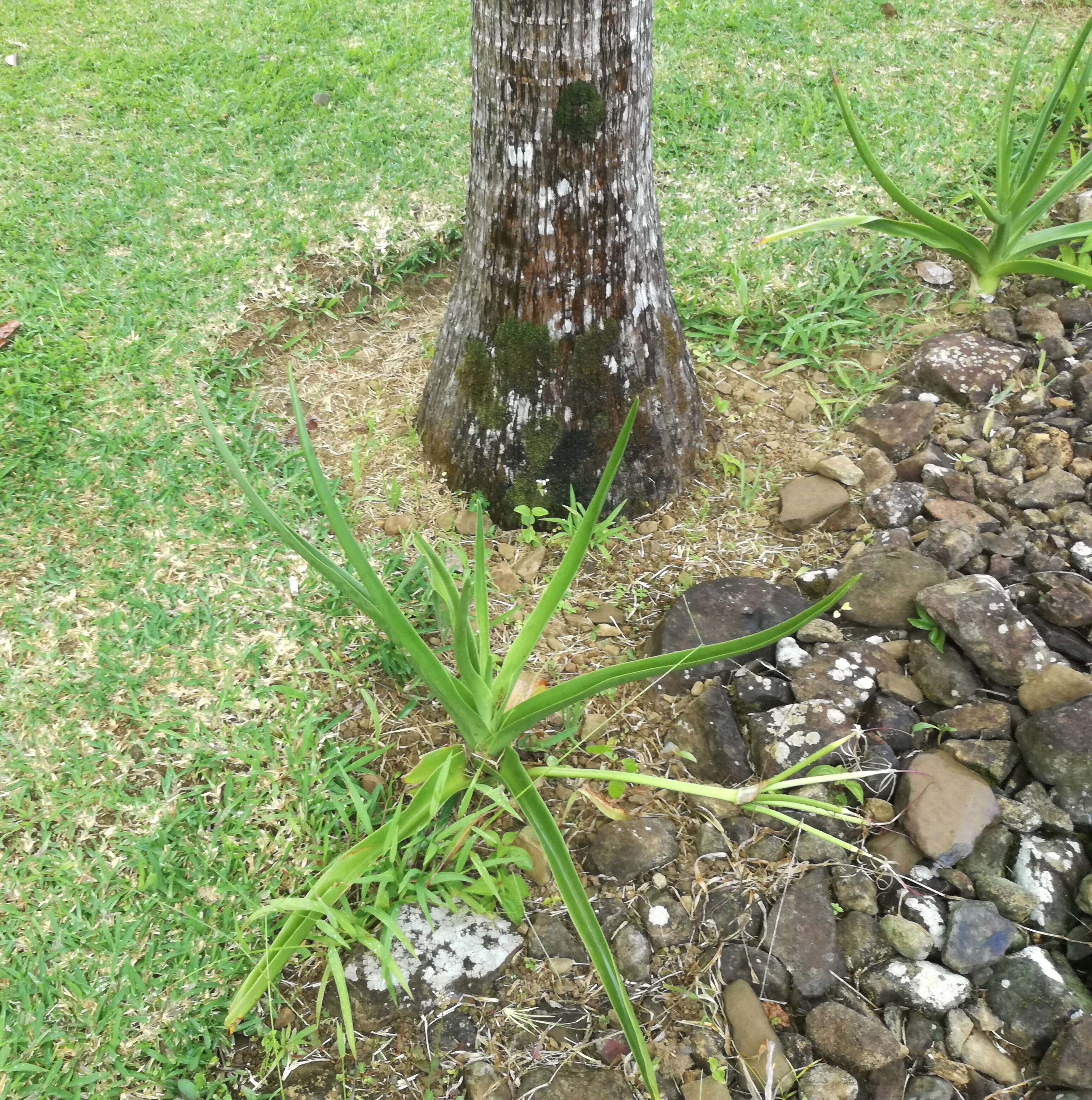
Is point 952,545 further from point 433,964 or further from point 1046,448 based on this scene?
point 433,964

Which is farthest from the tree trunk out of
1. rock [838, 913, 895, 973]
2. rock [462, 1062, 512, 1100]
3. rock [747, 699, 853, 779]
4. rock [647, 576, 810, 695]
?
rock [462, 1062, 512, 1100]

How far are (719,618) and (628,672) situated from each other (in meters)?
0.57

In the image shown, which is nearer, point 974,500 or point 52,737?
point 52,737

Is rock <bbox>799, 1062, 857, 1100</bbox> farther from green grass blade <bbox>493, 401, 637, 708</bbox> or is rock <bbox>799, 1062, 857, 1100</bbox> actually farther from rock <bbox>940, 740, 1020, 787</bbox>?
green grass blade <bbox>493, 401, 637, 708</bbox>

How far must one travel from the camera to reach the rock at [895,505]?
2.12 meters

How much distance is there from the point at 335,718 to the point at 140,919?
0.49m

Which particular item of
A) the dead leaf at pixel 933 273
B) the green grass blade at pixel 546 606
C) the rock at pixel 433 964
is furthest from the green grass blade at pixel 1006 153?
the rock at pixel 433 964

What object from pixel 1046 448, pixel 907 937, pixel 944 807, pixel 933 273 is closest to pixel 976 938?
pixel 907 937

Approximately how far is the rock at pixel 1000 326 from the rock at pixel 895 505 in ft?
2.38

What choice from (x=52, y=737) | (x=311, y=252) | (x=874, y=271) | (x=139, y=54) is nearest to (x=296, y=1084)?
(x=52, y=737)

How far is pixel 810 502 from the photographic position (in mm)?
2207

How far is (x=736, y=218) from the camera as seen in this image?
3039mm

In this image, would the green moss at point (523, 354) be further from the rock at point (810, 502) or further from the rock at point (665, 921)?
the rock at point (665, 921)

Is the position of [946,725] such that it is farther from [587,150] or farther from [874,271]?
[874,271]
